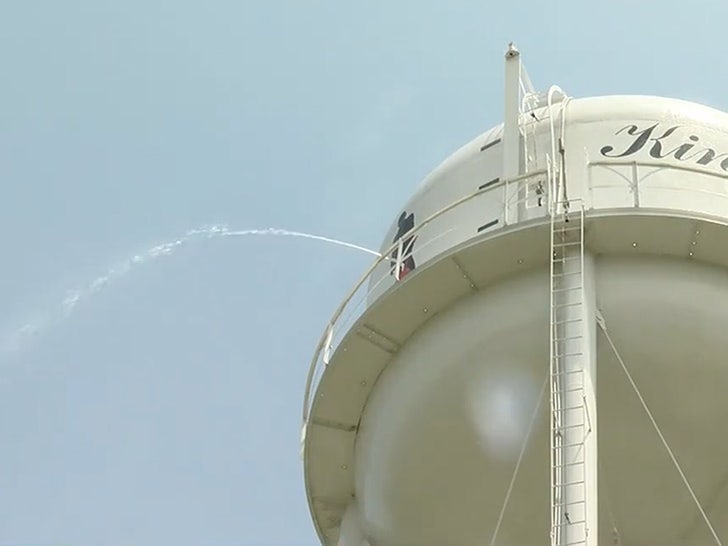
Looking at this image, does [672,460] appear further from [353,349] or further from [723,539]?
[353,349]

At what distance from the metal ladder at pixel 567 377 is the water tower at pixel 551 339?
0.07 feet

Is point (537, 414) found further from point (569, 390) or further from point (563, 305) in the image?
point (563, 305)

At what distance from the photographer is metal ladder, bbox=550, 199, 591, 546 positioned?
30.3 feet

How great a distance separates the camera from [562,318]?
1040cm

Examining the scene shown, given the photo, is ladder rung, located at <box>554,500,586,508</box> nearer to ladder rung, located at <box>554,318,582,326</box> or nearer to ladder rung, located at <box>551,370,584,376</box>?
ladder rung, located at <box>551,370,584,376</box>

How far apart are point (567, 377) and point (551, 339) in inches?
14.4

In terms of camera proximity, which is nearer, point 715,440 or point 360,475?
point 715,440

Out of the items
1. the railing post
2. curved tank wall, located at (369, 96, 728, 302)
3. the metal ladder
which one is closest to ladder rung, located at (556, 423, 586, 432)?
the metal ladder

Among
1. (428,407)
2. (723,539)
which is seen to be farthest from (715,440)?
(428,407)

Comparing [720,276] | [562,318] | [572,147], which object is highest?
[572,147]

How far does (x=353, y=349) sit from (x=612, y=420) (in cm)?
275

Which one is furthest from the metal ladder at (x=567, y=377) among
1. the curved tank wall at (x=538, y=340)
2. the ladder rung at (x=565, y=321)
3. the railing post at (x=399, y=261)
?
the railing post at (x=399, y=261)

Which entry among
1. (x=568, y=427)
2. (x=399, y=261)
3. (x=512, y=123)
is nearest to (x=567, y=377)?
(x=568, y=427)

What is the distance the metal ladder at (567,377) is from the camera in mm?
9234
